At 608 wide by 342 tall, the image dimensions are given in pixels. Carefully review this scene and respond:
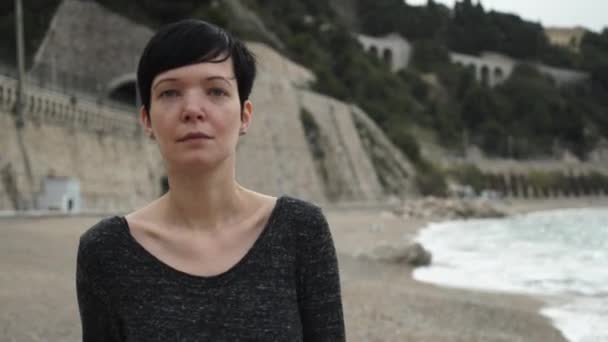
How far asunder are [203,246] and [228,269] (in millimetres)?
109

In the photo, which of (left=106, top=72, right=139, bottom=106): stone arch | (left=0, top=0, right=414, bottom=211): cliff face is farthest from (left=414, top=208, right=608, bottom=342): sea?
(left=106, top=72, right=139, bottom=106): stone arch

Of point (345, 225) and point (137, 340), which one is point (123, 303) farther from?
point (345, 225)

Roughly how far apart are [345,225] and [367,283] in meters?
19.3

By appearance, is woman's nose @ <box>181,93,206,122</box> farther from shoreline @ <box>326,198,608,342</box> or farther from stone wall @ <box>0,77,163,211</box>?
stone wall @ <box>0,77,163,211</box>

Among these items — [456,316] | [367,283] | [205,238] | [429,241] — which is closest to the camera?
[205,238]

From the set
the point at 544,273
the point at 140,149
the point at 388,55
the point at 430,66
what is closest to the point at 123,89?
the point at 140,149

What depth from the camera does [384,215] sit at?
141 ft

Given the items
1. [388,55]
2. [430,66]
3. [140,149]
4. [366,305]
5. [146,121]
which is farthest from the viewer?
[388,55]

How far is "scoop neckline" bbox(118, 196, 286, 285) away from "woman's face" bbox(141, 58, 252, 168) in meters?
0.21

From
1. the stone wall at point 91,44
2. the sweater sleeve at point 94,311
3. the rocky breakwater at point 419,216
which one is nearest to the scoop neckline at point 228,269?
the sweater sleeve at point 94,311

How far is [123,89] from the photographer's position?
4603 centimetres

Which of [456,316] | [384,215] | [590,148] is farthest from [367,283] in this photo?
[590,148]

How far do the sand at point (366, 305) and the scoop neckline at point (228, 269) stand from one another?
510 centimetres

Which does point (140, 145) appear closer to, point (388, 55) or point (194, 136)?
point (194, 136)
